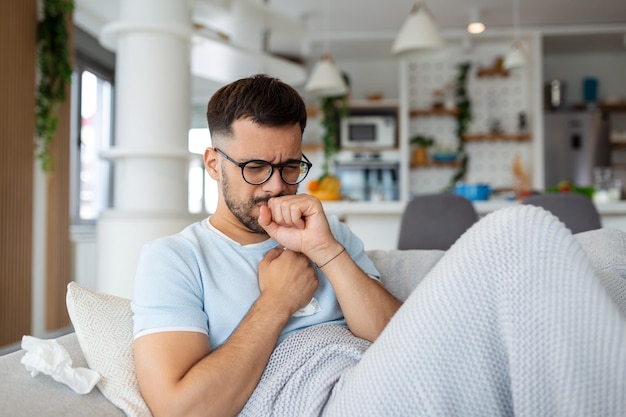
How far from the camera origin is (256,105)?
1368 mm

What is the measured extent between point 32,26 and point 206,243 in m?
3.78

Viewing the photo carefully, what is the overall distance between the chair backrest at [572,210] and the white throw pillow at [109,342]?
6.80 feet

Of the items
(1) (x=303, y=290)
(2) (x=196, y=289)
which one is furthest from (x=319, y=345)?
(2) (x=196, y=289)

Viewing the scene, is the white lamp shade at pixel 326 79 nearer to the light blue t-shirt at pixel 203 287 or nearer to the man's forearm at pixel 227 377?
the light blue t-shirt at pixel 203 287

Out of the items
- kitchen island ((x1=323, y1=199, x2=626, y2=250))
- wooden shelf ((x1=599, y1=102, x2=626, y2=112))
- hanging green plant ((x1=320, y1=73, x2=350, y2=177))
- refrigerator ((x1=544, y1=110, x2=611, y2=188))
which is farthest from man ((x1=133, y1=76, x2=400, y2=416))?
wooden shelf ((x1=599, y1=102, x2=626, y2=112))

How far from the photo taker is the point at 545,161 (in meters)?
7.39

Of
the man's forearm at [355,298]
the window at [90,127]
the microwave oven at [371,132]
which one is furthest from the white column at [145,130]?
the microwave oven at [371,132]

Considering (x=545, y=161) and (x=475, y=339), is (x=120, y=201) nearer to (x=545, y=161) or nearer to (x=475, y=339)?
(x=475, y=339)

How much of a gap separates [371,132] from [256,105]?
6207 mm

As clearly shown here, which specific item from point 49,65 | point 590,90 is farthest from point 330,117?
point 49,65

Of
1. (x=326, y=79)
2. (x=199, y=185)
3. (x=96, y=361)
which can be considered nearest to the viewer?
(x=96, y=361)

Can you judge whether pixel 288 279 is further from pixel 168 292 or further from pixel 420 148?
pixel 420 148

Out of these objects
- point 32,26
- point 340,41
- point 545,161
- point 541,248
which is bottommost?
point 541,248

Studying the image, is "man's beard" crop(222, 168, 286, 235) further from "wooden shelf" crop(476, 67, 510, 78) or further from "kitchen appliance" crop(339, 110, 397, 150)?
"wooden shelf" crop(476, 67, 510, 78)
